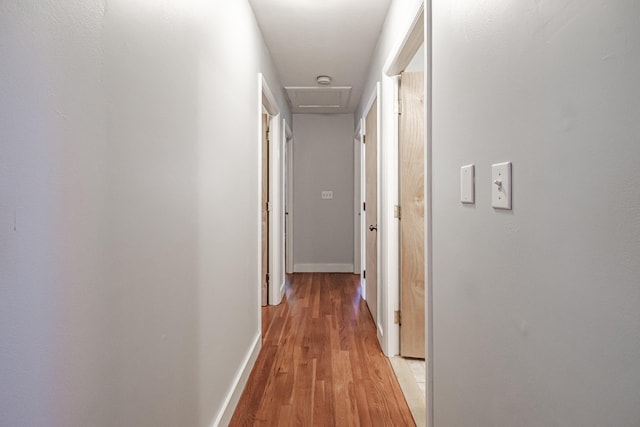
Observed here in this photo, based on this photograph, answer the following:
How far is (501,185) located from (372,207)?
2.50m

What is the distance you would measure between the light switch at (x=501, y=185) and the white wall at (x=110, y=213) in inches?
36.6

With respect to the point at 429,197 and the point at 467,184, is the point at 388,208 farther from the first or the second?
the point at 467,184

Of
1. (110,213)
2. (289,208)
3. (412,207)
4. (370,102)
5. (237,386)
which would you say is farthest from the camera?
(289,208)

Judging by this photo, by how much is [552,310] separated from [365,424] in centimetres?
139

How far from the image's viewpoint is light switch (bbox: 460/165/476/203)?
1105 mm

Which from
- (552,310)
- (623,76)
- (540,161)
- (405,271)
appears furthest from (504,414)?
(405,271)

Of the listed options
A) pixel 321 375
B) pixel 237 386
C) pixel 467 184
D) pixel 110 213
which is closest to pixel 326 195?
pixel 321 375

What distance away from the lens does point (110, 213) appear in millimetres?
873

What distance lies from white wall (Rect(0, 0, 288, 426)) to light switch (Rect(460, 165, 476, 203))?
925 millimetres

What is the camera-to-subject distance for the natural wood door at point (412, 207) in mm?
2486

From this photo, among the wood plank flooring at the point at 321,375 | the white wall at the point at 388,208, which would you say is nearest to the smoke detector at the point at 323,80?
the white wall at the point at 388,208

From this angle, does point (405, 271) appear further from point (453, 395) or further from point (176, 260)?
point (176, 260)

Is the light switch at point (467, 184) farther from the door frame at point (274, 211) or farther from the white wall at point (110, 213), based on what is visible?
the door frame at point (274, 211)

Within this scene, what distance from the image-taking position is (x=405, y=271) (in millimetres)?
2527
